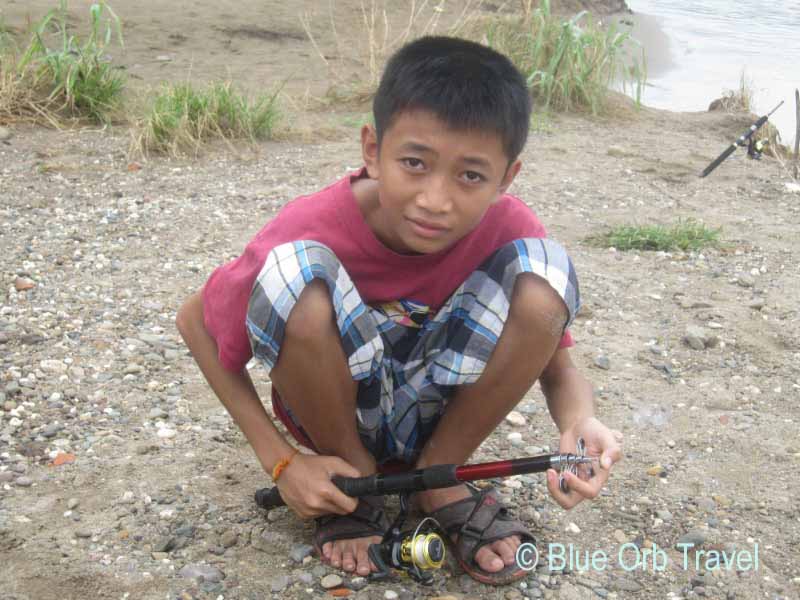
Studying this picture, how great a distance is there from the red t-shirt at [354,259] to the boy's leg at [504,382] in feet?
0.59

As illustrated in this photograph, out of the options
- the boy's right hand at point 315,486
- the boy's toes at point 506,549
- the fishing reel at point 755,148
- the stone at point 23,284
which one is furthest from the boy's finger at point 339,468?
the fishing reel at point 755,148

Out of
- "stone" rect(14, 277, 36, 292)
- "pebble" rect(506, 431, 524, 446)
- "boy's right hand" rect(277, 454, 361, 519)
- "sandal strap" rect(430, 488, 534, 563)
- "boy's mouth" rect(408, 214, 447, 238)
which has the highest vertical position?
"boy's mouth" rect(408, 214, 447, 238)

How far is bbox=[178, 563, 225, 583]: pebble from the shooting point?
1.98 meters

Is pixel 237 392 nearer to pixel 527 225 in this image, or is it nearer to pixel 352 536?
pixel 352 536

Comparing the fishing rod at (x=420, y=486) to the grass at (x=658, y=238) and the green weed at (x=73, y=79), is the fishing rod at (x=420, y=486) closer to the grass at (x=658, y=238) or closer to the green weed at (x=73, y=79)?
the grass at (x=658, y=238)

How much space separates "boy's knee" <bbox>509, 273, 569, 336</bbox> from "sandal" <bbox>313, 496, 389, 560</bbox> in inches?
21.1

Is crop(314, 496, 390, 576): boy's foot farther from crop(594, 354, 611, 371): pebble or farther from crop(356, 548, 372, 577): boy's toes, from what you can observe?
crop(594, 354, 611, 371): pebble

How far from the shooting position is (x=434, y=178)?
1.92 m

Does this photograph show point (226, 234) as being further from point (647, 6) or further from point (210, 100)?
point (647, 6)

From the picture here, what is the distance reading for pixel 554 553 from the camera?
7.03 ft

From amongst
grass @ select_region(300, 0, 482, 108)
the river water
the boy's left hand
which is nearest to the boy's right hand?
the boy's left hand

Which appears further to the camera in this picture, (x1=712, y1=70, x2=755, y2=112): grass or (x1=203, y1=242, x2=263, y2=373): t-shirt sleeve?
(x1=712, y1=70, x2=755, y2=112): grass

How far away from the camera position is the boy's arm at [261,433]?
1.99m

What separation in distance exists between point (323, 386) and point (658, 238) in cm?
248
